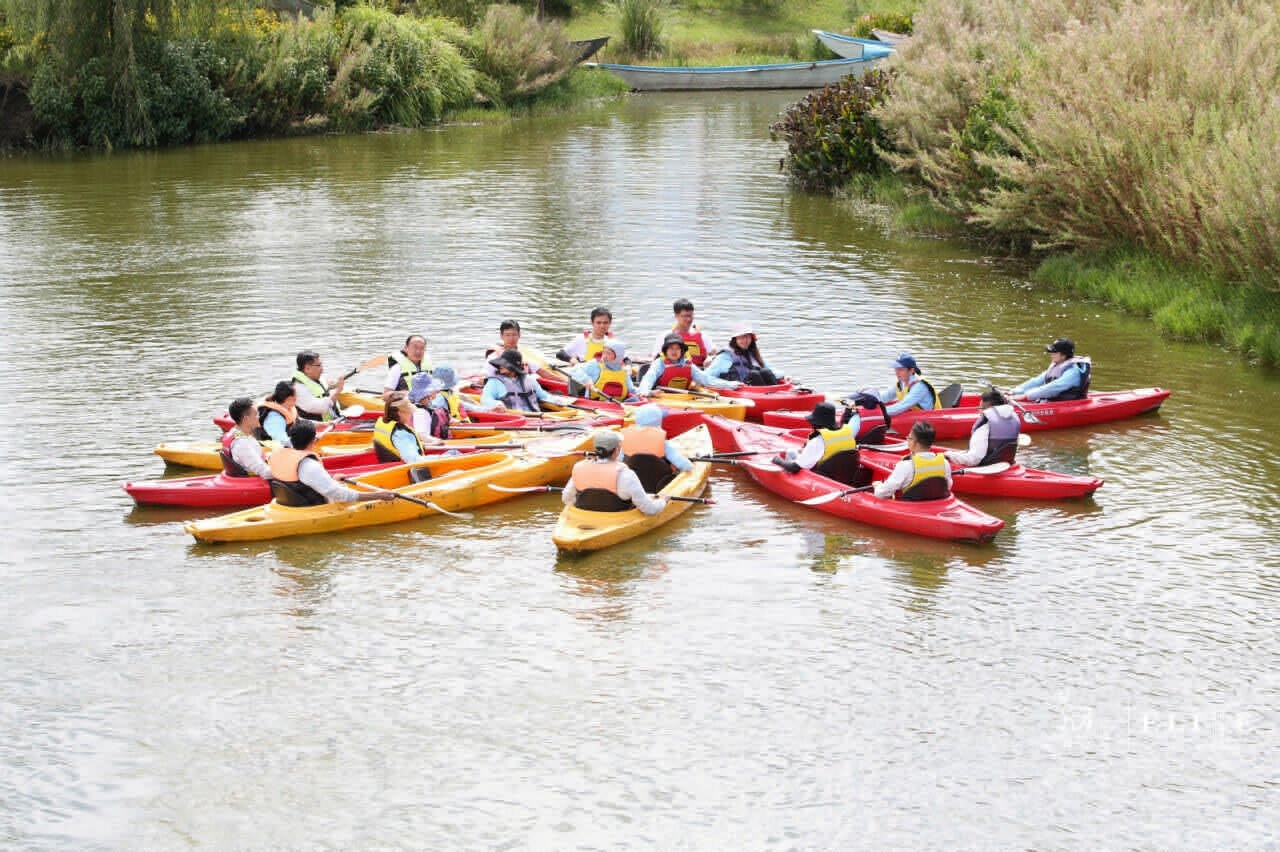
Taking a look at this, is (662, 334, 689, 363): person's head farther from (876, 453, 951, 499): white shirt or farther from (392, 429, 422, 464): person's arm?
(876, 453, 951, 499): white shirt

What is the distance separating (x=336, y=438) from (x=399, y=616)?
398 cm

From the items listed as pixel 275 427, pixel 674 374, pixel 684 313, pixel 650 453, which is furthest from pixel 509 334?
pixel 650 453

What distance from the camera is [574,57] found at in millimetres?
50906

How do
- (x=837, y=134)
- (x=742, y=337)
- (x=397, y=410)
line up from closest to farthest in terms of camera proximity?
(x=397, y=410), (x=742, y=337), (x=837, y=134)

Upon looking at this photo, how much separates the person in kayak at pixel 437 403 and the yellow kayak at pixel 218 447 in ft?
0.91

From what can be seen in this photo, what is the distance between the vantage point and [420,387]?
15555mm

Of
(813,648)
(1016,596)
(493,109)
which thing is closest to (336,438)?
(813,648)

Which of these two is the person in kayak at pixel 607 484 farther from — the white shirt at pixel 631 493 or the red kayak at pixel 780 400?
the red kayak at pixel 780 400

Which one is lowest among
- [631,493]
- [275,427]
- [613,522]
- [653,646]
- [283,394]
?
[653,646]

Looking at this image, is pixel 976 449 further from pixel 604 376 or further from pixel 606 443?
pixel 604 376

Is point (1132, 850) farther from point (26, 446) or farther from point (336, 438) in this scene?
point (26, 446)

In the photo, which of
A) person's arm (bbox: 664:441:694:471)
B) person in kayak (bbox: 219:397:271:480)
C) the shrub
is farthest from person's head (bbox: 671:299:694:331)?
the shrub

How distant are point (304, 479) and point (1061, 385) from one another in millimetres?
8858

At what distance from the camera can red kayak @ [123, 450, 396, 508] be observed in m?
13.6
